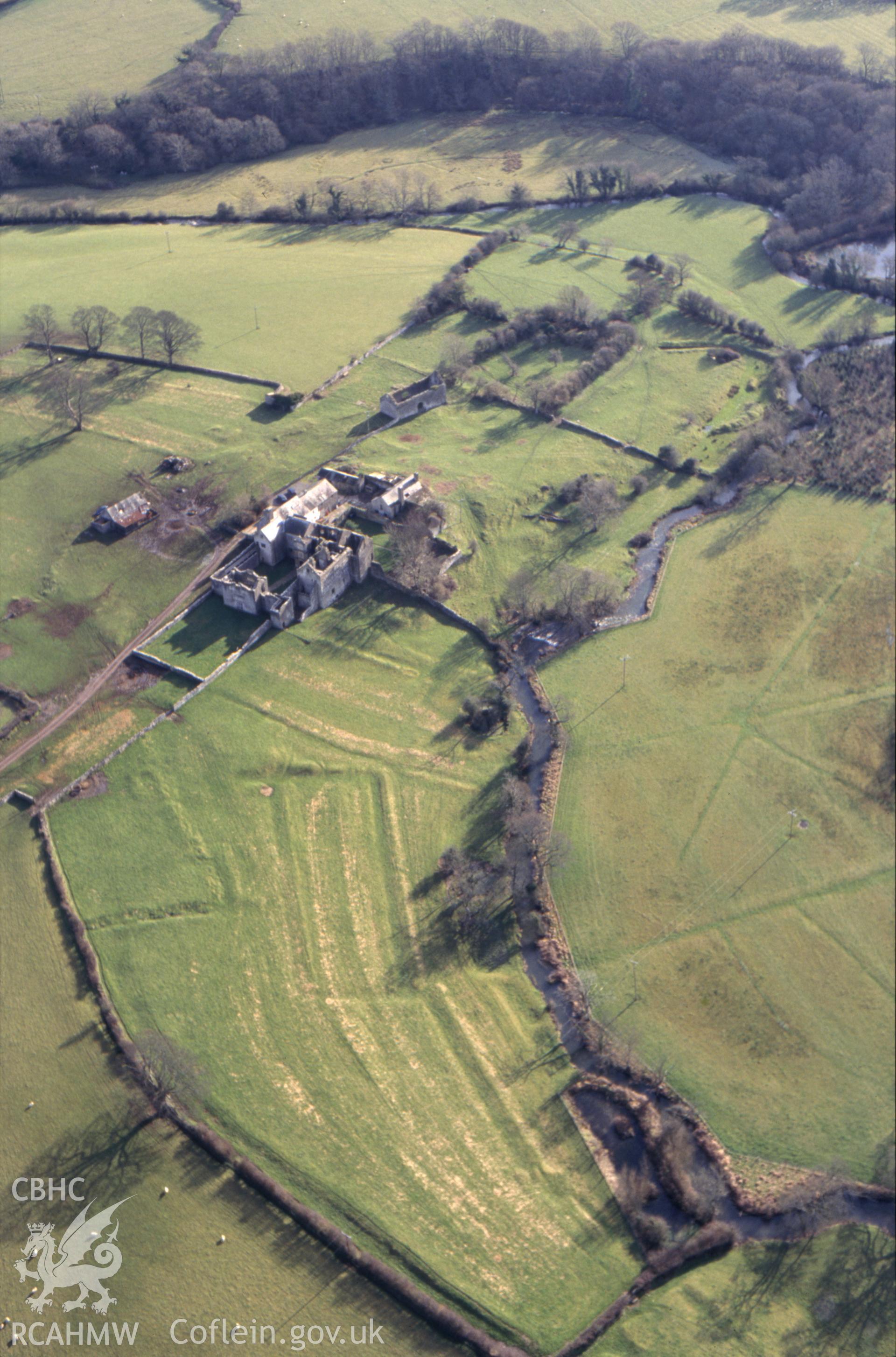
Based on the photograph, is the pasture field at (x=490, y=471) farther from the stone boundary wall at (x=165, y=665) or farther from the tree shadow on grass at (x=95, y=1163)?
the tree shadow on grass at (x=95, y=1163)

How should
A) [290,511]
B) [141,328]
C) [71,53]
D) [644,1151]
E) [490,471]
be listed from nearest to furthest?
1. [644,1151]
2. [290,511]
3. [490,471]
4. [141,328]
5. [71,53]

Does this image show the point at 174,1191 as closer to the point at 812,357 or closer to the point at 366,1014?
the point at 366,1014

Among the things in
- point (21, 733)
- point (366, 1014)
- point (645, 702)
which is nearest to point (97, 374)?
point (21, 733)

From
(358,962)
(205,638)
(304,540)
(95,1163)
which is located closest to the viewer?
(95,1163)

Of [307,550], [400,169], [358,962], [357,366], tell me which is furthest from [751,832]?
[400,169]

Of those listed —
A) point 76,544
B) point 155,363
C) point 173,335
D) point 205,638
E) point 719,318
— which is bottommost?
point 205,638

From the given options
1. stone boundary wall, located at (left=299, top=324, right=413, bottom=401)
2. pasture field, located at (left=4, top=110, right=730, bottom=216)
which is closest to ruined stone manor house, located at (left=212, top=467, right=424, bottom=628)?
stone boundary wall, located at (left=299, top=324, right=413, bottom=401)

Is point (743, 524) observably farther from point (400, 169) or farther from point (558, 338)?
point (400, 169)
